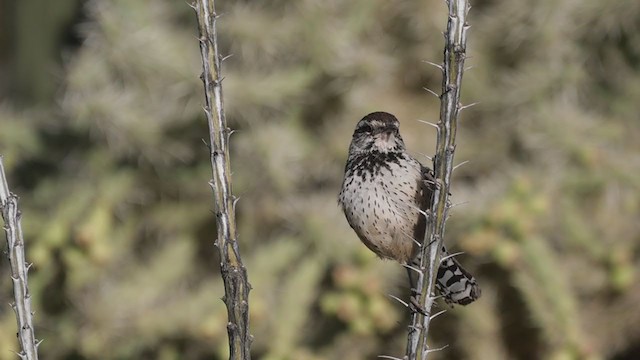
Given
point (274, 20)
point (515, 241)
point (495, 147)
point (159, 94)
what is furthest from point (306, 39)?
point (515, 241)

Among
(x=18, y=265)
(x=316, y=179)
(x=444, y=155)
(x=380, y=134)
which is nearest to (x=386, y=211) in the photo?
(x=380, y=134)

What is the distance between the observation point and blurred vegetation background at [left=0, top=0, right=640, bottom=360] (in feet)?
11.6

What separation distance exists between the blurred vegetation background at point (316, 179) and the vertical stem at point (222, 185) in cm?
173

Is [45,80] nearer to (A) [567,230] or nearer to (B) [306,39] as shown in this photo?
(B) [306,39]

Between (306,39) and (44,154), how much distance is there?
4.23 feet

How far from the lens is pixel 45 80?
4.76 m

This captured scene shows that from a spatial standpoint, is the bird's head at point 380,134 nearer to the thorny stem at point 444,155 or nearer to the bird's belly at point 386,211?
the bird's belly at point 386,211

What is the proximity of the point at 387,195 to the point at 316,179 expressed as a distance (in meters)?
2.15

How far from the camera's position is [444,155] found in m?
1.62

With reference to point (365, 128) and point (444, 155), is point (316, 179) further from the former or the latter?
point (444, 155)

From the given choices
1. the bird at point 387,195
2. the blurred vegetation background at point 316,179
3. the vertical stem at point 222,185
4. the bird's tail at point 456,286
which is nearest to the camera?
the vertical stem at point 222,185

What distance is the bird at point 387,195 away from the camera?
6.99 ft

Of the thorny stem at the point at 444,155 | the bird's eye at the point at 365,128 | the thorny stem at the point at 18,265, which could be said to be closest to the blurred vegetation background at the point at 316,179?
the bird's eye at the point at 365,128

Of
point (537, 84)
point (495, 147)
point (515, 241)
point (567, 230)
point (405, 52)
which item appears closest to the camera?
point (515, 241)
